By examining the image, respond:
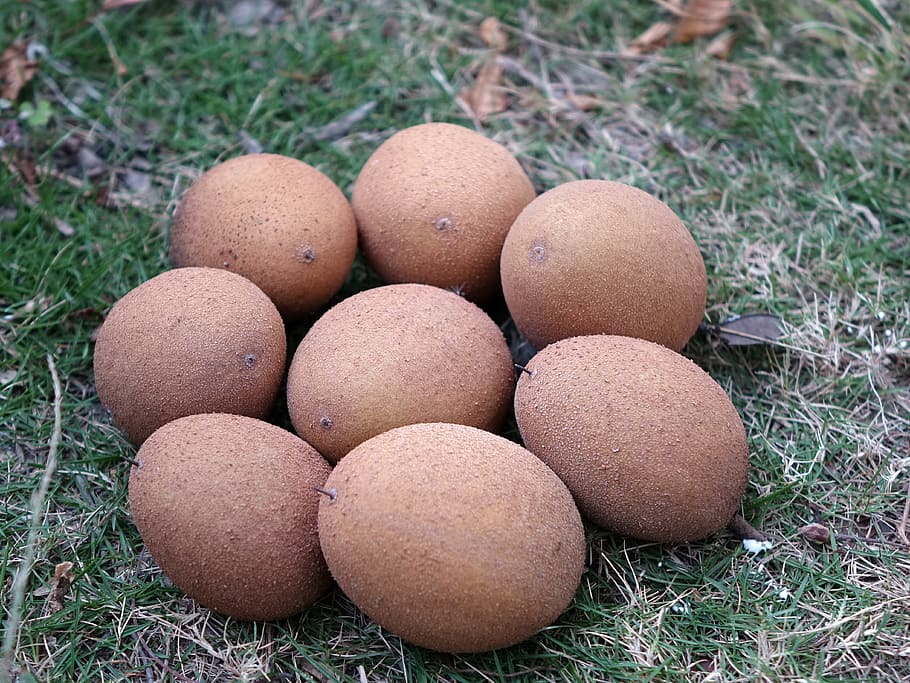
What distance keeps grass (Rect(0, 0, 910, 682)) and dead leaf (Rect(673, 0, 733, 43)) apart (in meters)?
0.07

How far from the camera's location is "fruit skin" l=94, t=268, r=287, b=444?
6.40 ft

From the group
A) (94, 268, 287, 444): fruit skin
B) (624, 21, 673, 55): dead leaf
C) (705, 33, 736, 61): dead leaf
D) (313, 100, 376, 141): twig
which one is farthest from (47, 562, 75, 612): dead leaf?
(705, 33, 736, 61): dead leaf

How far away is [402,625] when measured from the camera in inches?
64.6

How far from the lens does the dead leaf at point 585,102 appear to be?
2.97m

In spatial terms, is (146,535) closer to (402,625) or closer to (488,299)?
(402,625)

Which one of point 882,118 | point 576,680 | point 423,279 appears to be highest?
point 882,118

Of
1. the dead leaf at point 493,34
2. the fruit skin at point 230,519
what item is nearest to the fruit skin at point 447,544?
the fruit skin at point 230,519

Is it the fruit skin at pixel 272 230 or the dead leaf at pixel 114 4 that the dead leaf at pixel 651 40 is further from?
the dead leaf at pixel 114 4

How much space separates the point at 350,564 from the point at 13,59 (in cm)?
226

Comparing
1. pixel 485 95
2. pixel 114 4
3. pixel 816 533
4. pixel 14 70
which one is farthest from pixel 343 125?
pixel 816 533

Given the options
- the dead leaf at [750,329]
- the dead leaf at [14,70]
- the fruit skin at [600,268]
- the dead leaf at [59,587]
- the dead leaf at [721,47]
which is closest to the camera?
the dead leaf at [59,587]

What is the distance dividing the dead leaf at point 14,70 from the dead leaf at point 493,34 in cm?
152

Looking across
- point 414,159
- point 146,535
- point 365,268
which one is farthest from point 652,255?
point 146,535

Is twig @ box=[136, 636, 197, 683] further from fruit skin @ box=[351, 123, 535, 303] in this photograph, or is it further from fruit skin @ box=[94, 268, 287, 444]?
fruit skin @ box=[351, 123, 535, 303]
